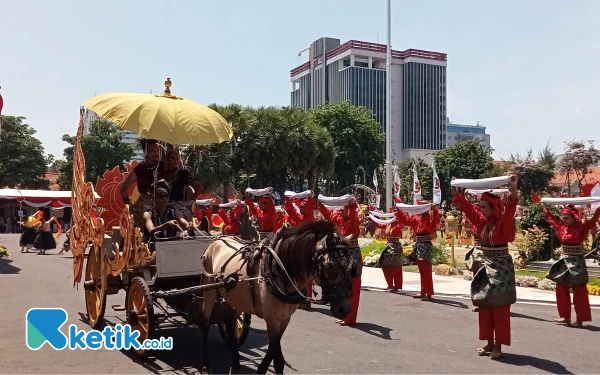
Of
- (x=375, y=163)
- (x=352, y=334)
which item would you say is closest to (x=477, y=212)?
(x=352, y=334)

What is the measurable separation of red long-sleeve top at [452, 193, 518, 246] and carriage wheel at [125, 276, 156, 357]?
176 inches

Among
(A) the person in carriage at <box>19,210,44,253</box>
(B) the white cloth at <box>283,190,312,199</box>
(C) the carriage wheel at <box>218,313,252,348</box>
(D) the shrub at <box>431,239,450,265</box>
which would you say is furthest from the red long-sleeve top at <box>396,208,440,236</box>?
(A) the person in carriage at <box>19,210,44,253</box>

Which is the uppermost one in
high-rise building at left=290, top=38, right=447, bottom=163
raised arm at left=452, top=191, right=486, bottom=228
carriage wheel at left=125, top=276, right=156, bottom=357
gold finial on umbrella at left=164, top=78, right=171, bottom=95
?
high-rise building at left=290, top=38, right=447, bottom=163

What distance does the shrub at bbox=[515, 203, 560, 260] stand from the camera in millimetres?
18119

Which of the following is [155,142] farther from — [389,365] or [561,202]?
[561,202]

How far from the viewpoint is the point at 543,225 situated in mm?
18547

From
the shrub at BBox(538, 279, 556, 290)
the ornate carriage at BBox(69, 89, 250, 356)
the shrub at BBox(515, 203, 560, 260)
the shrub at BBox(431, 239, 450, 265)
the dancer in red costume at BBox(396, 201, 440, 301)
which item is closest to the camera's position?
the ornate carriage at BBox(69, 89, 250, 356)

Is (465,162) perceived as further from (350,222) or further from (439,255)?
Result: (350,222)

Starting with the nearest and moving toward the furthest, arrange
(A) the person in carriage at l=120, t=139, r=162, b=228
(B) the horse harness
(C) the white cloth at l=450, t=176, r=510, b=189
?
(B) the horse harness < (C) the white cloth at l=450, t=176, r=510, b=189 < (A) the person in carriage at l=120, t=139, r=162, b=228

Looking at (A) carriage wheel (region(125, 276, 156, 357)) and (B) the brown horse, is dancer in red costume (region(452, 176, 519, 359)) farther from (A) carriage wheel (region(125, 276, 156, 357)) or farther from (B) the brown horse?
(A) carriage wheel (region(125, 276, 156, 357))

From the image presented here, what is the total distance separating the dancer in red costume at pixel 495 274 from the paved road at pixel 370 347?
1.27ft

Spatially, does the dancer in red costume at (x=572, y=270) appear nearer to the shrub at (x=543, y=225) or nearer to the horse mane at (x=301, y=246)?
the horse mane at (x=301, y=246)

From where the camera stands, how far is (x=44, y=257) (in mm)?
24203

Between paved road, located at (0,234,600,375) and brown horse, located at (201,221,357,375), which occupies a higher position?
brown horse, located at (201,221,357,375)
